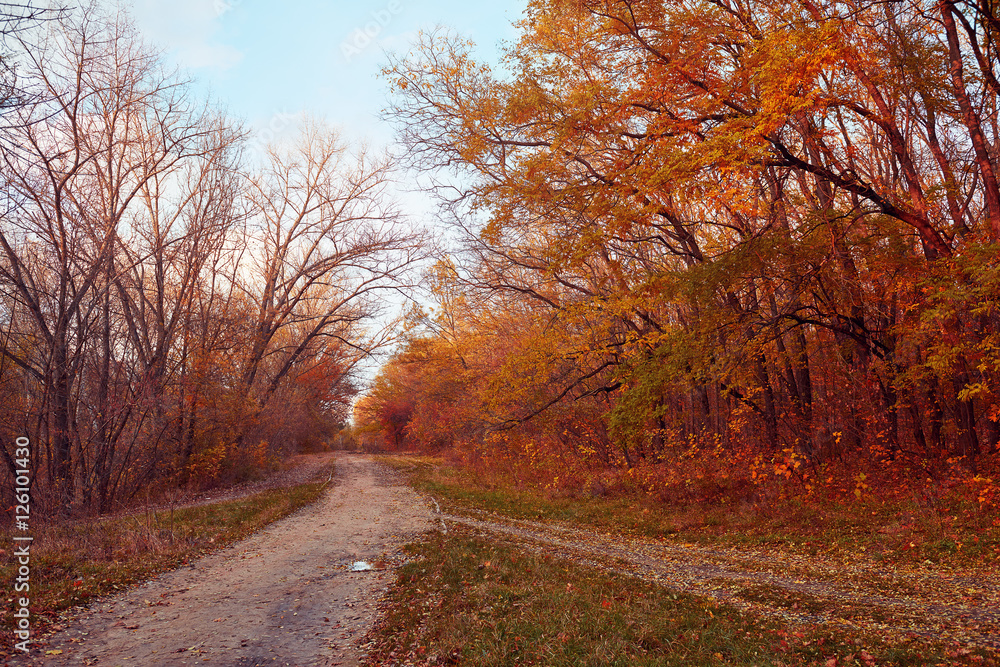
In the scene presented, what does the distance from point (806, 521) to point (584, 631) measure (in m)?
6.48

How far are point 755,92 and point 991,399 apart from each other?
23.7 ft

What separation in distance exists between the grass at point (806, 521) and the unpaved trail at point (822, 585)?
498mm

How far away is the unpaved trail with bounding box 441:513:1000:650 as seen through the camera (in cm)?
524

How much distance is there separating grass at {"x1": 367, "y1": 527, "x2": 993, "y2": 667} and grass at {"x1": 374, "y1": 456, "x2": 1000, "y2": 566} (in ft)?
11.0

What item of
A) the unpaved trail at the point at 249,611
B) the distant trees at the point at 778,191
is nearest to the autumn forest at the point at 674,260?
the distant trees at the point at 778,191

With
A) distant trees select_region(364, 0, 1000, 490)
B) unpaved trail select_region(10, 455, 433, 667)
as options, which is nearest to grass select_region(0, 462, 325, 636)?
unpaved trail select_region(10, 455, 433, 667)

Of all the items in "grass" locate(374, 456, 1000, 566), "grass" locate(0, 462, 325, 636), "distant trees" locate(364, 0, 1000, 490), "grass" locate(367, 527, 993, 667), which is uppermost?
"distant trees" locate(364, 0, 1000, 490)

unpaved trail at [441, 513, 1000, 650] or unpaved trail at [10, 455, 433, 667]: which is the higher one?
unpaved trail at [10, 455, 433, 667]

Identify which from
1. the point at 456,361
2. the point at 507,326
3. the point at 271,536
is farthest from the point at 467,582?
the point at 456,361

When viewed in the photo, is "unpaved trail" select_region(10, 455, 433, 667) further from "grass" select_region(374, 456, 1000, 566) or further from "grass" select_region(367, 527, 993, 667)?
"grass" select_region(374, 456, 1000, 566)

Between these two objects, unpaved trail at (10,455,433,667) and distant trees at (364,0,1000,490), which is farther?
distant trees at (364,0,1000,490)

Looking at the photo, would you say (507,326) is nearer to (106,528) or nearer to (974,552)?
(106,528)

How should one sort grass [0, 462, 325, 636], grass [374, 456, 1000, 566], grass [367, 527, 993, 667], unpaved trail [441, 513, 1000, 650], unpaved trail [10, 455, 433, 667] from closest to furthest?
1. grass [367, 527, 993, 667]
2. unpaved trail [10, 455, 433, 667]
3. unpaved trail [441, 513, 1000, 650]
4. grass [0, 462, 325, 636]
5. grass [374, 456, 1000, 566]

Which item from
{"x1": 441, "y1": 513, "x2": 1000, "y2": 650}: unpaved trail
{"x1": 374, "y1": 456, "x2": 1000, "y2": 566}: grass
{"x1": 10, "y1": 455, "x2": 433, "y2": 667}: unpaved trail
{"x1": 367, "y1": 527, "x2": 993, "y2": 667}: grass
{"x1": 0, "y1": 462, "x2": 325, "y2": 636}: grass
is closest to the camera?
{"x1": 367, "y1": 527, "x2": 993, "y2": 667}: grass
